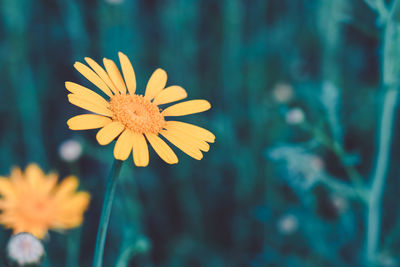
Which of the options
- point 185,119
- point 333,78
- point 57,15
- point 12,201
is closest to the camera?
point 12,201

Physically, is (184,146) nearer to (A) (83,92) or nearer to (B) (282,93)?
(A) (83,92)

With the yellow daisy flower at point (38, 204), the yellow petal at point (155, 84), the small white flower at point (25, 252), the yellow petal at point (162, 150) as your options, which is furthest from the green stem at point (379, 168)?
the small white flower at point (25, 252)

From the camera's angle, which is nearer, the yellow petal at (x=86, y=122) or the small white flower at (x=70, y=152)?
the yellow petal at (x=86, y=122)

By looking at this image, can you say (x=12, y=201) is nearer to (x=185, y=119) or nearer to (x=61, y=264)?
(x=61, y=264)

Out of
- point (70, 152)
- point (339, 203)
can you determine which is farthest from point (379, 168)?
point (70, 152)

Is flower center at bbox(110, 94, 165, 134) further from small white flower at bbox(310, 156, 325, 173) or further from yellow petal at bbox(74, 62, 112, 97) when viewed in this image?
small white flower at bbox(310, 156, 325, 173)

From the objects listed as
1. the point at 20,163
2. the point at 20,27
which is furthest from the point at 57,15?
the point at 20,163

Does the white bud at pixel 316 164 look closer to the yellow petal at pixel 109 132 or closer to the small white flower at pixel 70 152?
the yellow petal at pixel 109 132
